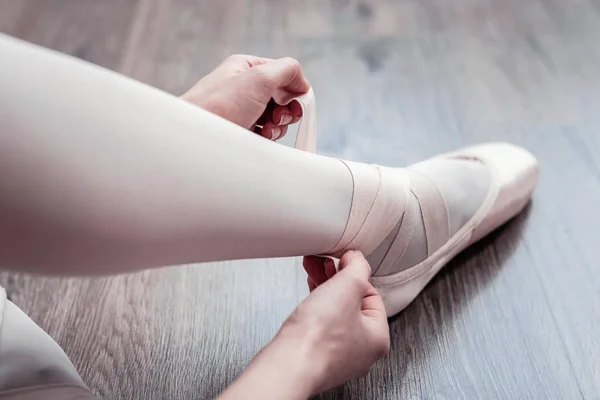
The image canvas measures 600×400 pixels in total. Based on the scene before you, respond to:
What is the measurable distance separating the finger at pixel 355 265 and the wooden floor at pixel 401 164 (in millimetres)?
161

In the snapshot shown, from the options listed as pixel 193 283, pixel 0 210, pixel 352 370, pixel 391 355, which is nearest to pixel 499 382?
pixel 391 355

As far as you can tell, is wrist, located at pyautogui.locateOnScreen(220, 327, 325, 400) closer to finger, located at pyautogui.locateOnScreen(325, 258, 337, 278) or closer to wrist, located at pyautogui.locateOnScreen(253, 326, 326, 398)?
wrist, located at pyautogui.locateOnScreen(253, 326, 326, 398)

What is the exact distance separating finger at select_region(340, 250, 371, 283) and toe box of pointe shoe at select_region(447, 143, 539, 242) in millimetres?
253

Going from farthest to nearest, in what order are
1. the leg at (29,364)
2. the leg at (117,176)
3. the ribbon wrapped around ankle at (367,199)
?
1. the ribbon wrapped around ankle at (367,199)
2. the leg at (29,364)
3. the leg at (117,176)

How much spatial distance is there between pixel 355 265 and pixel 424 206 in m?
0.17

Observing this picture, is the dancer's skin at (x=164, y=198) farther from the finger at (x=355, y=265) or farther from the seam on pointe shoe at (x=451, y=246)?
the seam on pointe shoe at (x=451, y=246)

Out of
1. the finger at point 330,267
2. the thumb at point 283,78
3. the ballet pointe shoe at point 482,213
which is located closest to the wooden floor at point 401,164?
the ballet pointe shoe at point 482,213

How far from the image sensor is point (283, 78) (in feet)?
2.21

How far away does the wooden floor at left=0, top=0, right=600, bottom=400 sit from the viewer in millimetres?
724

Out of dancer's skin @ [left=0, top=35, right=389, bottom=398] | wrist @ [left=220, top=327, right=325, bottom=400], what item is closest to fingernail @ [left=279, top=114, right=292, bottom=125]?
dancer's skin @ [left=0, top=35, right=389, bottom=398]

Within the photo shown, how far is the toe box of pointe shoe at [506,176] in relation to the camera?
2.74 feet

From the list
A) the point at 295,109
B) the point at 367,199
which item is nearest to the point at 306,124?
the point at 295,109

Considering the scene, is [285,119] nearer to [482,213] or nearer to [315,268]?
[315,268]

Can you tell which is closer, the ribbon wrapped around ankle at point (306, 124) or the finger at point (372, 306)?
the finger at point (372, 306)
